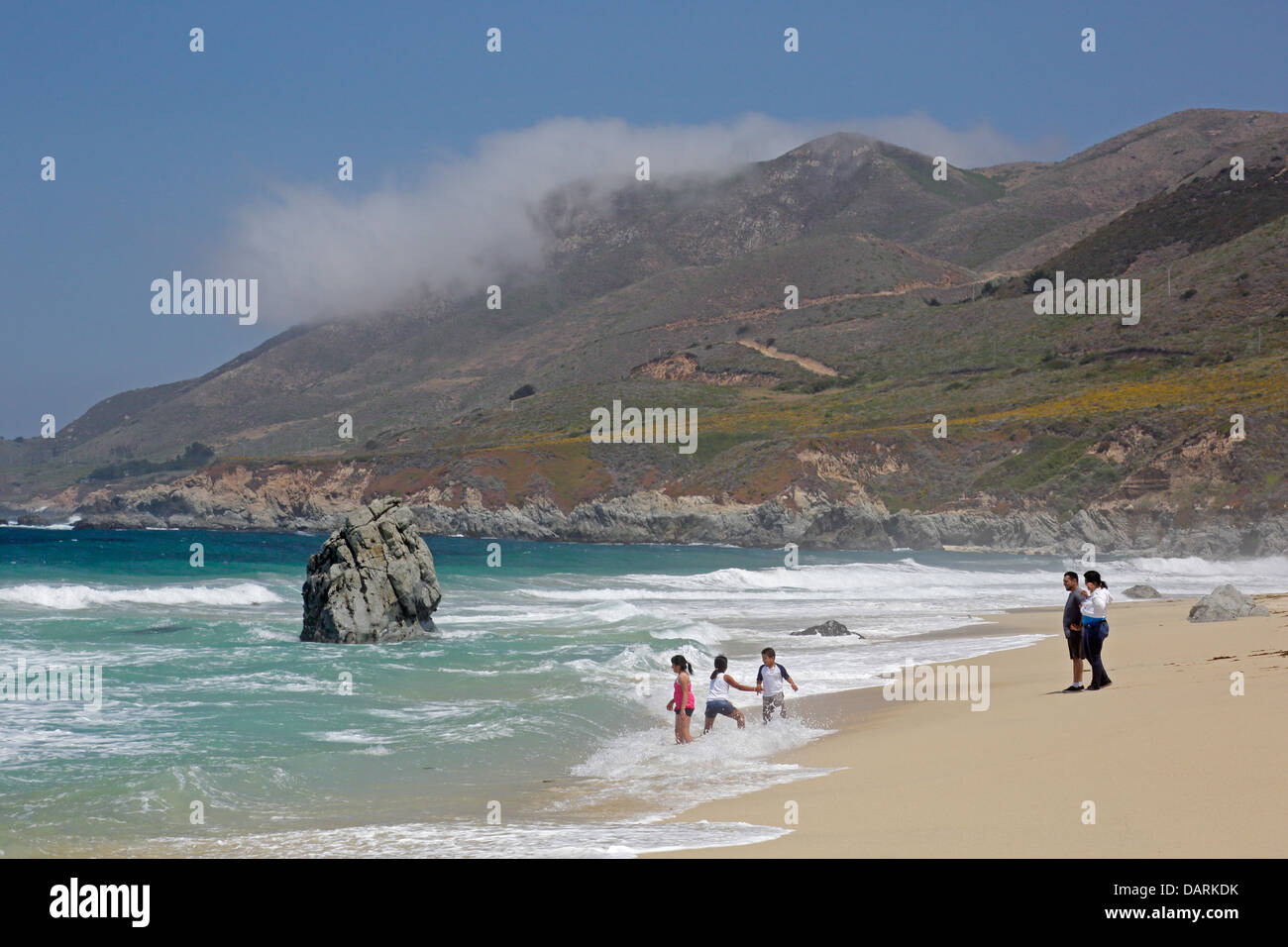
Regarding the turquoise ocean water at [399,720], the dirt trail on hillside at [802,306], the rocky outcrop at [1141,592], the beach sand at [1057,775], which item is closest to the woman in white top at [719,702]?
the turquoise ocean water at [399,720]

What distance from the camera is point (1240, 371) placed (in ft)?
260

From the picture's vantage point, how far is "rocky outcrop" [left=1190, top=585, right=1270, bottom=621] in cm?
2281

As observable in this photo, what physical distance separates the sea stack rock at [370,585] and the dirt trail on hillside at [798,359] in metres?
104

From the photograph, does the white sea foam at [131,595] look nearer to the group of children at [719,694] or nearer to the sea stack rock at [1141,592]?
the group of children at [719,694]

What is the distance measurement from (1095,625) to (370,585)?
15346 mm

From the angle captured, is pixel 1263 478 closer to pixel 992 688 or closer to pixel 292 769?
pixel 992 688

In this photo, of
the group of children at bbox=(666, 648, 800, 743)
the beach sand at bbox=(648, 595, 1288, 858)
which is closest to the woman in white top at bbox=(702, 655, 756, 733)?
the group of children at bbox=(666, 648, 800, 743)

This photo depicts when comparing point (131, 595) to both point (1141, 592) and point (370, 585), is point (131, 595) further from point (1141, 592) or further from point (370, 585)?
point (1141, 592)

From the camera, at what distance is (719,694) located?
1439 cm

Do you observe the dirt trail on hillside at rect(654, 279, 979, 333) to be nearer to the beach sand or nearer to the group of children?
the group of children

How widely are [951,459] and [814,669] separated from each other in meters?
67.6

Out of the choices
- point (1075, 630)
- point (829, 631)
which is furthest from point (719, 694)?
point (829, 631)

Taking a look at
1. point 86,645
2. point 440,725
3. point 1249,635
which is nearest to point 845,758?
point 440,725

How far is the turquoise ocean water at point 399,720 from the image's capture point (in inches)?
374
